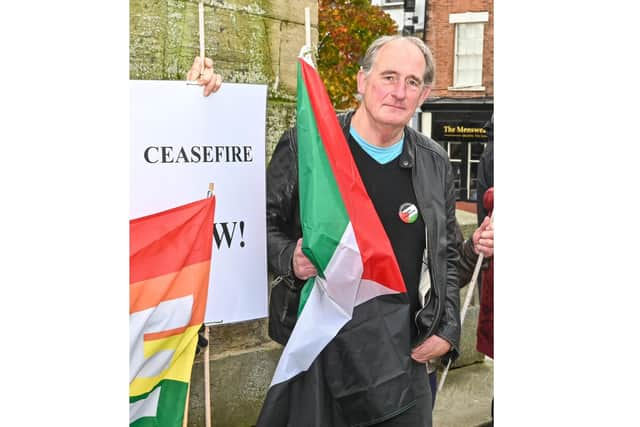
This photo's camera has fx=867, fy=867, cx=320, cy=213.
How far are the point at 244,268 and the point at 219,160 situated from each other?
0.45 m

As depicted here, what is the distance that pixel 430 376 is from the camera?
3.61 m

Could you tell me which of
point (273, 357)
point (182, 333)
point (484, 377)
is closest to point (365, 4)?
point (484, 377)

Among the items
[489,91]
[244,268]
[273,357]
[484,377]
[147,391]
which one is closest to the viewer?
[147,391]

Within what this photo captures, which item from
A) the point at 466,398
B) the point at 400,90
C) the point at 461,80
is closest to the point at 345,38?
the point at 461,80

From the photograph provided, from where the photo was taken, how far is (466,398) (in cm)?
566

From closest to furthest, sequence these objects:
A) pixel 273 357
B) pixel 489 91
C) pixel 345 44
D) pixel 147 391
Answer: pixel 147 391 < pixel 273 357 < pixel 345 44 < pixel 489 91

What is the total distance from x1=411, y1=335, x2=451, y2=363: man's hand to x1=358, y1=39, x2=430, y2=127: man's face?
818 millimetres

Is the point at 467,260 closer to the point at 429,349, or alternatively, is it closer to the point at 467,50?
the point at 429,349

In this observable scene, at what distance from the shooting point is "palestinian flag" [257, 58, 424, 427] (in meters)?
3.03

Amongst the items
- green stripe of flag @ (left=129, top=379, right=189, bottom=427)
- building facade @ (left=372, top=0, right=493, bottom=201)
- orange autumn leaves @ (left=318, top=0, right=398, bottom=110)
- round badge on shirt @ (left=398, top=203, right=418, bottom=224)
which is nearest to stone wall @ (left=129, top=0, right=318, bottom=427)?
green stripe of flag @ (left=129, top=379, right=189, bottom=427)

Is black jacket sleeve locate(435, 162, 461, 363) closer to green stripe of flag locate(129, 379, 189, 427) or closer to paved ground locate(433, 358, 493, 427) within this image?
green stripe of flag locate(129, 379, 189, 427)

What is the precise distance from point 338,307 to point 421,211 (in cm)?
47

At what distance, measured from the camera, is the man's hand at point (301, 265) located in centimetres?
308
